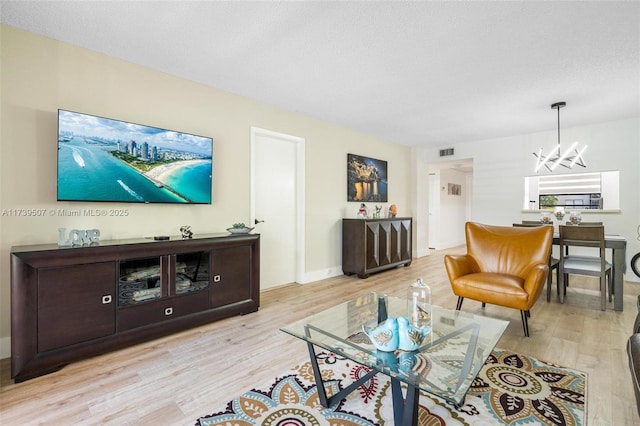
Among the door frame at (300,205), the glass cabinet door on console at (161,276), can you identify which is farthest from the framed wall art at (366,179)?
the glass cabinet door on console at (161,276)

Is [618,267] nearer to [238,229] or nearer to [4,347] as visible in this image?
[238,229]

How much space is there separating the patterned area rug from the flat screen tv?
6.44ft

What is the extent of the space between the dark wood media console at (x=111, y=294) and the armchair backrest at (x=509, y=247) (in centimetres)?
248

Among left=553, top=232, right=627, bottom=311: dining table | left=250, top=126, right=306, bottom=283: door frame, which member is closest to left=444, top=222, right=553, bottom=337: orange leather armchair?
left=553, top=232, right=627, bottom=311: dining table

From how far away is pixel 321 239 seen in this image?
453 centimetres

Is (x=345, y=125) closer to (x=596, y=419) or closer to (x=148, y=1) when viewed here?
(x=148, y=1)

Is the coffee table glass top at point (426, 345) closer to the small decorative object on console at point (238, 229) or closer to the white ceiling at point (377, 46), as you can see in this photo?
the small decorative object on console at point (238, 229)

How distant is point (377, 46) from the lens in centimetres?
244

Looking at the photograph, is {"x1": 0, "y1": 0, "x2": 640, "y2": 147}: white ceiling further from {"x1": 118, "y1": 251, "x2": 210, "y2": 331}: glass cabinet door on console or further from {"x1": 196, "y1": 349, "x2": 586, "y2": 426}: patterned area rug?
{"x1": 196, "y1": 349, "x2": 586, "y2": 426}: patterned area rug

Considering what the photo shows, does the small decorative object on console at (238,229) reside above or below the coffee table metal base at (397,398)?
above

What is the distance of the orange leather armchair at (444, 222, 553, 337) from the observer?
8.14 ft

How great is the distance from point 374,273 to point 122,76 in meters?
4.08

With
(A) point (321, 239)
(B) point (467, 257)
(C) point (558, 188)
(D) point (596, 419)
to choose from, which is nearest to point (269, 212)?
(A) point (321, 239)

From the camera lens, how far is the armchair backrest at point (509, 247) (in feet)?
9.37
